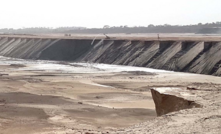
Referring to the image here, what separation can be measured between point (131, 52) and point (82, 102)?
71.8 feet

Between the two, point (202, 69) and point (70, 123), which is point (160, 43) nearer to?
point (202, 69)

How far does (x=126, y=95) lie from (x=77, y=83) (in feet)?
17.7

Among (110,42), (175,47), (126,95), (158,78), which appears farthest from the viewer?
(110,42)

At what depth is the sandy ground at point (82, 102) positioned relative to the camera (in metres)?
12.5

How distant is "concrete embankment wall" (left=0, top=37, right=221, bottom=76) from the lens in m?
30.5

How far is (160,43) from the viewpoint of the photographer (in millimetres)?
37156

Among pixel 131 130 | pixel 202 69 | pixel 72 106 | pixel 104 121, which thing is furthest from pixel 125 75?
pixel 131 130

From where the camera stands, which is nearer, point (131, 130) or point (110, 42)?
point (131, 130)

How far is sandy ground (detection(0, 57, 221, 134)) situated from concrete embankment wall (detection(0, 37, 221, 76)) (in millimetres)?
2484

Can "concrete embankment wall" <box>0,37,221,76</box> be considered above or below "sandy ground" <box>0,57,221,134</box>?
above

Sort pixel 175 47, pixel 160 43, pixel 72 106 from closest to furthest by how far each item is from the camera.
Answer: pixel 72 106 < pixel 175 47 < pixel 160 43

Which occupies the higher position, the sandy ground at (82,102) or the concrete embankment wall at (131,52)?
the concrete embankment wall at (131,52)

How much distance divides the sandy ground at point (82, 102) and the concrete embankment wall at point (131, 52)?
248 cm

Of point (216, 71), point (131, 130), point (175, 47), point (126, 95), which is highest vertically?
point (175, 47)
